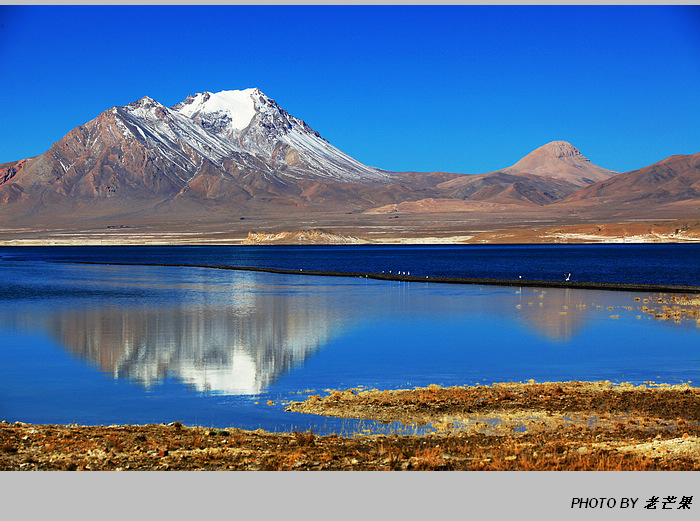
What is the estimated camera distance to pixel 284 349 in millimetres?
22625

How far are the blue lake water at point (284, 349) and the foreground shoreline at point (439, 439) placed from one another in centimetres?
155

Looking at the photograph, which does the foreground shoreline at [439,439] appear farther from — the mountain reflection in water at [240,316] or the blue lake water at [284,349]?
the mountain reflection in water at [240,316]

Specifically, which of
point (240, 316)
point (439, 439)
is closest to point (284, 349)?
point (240, 316)

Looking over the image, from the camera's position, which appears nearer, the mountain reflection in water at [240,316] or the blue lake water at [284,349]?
the blue lake water at [284,349]

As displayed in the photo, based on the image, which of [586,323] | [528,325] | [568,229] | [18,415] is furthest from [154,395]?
[568,229]

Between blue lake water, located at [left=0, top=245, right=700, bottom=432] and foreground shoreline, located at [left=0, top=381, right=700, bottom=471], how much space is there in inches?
61.0

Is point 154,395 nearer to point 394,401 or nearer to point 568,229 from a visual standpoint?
point 394,401

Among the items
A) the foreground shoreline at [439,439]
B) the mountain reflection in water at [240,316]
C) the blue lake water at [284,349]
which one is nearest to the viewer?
the foreground shoreline at [439,439]

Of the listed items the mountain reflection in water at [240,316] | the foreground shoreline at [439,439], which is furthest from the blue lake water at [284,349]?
the foreground shoreline at [439,439]

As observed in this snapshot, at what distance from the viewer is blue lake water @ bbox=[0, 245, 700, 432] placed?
50.8 ft

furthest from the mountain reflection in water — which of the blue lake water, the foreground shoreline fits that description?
the foreground shoreline

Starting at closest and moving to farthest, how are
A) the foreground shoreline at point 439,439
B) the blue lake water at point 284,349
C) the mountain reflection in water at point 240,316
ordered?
the foreground shoreline at point 439,439 < the blue lake water at point 284,349 < the mountain reflection in water at point 240,316

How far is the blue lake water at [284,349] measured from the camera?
15.5 meters

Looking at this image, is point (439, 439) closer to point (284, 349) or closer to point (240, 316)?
point (284, 349)
